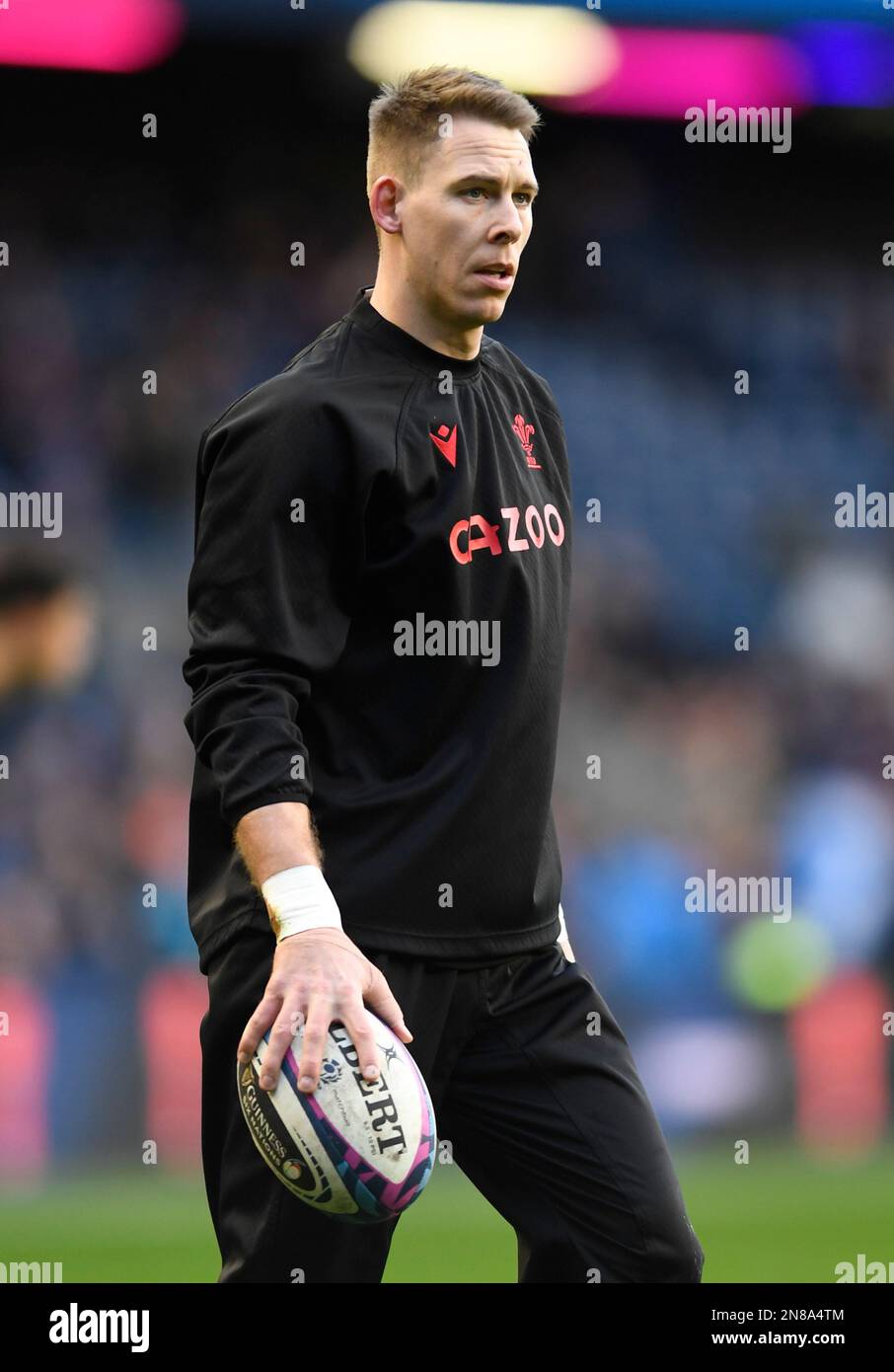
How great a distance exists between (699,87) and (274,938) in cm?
943

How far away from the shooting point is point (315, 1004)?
2.79 meters

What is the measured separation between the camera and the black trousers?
314cm

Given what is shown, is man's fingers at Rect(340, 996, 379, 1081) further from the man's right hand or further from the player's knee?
the player's knee

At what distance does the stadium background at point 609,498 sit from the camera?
8.99m

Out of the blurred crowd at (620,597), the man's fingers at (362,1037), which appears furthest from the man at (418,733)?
the blurred crowd at (620,597)

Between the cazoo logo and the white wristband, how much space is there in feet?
2.00

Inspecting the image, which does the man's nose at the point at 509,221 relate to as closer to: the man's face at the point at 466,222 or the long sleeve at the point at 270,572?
the man's face at the point at 466,222

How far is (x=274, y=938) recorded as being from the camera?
311cm

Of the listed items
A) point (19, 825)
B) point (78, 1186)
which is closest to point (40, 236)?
point (19, 825)
